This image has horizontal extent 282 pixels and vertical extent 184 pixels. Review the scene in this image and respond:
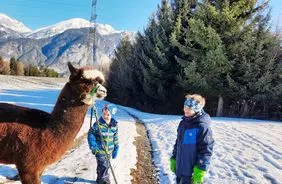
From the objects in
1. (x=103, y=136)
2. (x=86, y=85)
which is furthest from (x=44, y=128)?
(x=103, y=136)

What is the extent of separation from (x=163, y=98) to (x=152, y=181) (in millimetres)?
18000

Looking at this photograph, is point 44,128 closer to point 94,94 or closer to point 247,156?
point 94,94

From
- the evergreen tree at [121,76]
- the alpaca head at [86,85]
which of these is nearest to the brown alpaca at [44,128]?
the alpaca head at [86,85]

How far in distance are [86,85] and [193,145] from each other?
1.65 meters

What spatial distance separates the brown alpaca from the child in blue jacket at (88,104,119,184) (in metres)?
1.84

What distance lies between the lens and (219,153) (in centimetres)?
951

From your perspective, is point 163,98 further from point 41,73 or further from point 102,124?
point 41,73

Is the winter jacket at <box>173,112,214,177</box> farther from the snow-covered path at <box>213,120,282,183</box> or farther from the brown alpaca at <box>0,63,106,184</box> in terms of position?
the snow-covered path at <box>213,120,282,183</box>

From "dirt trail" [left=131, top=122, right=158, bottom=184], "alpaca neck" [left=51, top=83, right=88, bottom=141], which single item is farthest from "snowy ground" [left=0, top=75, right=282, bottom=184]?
"alpaca neck" [left=51, top=83, right=88, bottom=141]

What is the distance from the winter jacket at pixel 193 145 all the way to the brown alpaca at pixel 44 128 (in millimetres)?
1347

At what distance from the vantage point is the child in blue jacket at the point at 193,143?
463 cm

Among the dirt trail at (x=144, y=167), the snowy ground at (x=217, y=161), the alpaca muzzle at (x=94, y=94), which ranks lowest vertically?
the dirt trail at (x=144, y=167)

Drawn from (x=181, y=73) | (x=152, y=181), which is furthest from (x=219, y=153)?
(x=181, y=73)

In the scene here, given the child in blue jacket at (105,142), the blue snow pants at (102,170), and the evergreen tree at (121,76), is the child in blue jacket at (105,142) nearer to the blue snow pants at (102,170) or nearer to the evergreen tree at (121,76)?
the blue snow pants at (102,170)
